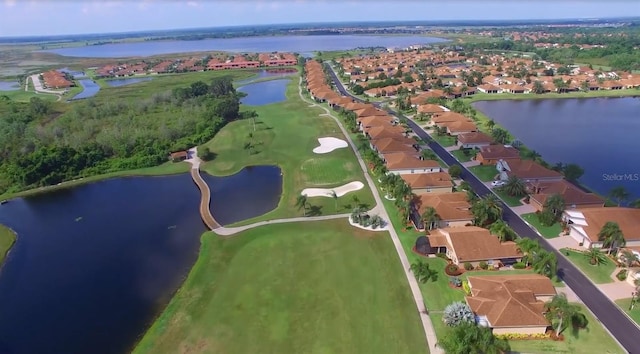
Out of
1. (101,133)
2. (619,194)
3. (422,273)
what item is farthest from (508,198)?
(101,133)

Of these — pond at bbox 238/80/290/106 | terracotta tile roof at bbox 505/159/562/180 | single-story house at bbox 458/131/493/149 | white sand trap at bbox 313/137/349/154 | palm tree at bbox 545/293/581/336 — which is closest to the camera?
palm tree at bbox 545/293/581/336

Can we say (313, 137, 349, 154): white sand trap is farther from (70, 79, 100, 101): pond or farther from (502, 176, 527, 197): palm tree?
(70, 79, 100, 101): pond

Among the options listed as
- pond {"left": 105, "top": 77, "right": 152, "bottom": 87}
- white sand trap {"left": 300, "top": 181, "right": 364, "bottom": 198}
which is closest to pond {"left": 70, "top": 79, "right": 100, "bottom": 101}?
pond {"left": 105, "top": 77, "right": 152, "bottom": 87}

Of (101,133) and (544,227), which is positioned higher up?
(101,133)

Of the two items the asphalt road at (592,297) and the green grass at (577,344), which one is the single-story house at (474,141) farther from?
the green grass at (577,344)

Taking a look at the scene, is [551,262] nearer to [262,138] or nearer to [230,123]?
[262,138]

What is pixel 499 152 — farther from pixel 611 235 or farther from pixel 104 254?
pixel 104 254
